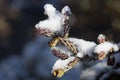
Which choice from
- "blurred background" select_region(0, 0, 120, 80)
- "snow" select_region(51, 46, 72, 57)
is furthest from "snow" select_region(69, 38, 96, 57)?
"blurred background" select_region(0, 0, 120, 80)

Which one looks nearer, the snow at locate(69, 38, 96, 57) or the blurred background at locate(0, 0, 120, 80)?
the snow at locate(69, 38, 96, 57)

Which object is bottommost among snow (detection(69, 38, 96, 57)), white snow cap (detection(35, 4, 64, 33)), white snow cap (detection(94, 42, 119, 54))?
white snow cap (detection(94, 42, 119, 54))

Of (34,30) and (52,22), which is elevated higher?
(34,30)

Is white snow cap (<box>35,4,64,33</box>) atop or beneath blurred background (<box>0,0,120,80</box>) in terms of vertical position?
beneath

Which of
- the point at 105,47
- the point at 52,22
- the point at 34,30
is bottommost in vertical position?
the point at 105,47

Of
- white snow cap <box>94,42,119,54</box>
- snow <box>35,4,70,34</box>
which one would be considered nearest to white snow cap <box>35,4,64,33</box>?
snow <box>35,4,70,34</box>

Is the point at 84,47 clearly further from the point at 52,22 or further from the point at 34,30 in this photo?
the point at 34,30

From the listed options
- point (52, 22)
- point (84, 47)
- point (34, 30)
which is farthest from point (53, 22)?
point (34, 30)

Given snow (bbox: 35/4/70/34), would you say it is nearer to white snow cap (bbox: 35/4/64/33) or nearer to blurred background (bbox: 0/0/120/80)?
white snow cap (bbox: 35/4/64/33)

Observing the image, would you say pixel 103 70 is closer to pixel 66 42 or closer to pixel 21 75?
pixel 66 42
